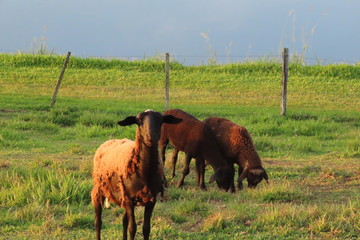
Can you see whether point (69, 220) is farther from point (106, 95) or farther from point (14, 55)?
point (14, 55)

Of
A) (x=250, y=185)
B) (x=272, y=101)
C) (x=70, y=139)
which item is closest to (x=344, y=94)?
(x=272, y=101)

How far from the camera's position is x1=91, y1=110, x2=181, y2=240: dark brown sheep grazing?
5602 millimetres

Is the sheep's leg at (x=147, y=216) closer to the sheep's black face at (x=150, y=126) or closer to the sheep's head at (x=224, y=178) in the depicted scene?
the sheep's black face at (x=150, y=126)

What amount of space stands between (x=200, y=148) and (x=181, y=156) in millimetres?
2062

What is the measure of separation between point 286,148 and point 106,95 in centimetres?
1109

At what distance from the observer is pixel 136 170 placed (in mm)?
5867

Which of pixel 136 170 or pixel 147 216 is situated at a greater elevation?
pixel 136 170

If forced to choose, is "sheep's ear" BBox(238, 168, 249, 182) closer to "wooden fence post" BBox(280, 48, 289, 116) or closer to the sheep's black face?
the sheep's black face

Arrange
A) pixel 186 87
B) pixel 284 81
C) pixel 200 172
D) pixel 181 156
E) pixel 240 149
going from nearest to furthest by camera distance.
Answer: pixel 200 172
pixel 240 149
pixel 181 156
pixel 284 81
pixel 186 87

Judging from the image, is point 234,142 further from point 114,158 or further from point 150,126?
point 150,126

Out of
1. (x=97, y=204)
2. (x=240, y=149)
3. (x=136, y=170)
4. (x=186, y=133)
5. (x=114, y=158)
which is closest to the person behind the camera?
(x=136, y=170)

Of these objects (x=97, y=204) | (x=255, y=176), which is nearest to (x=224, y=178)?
(x=255, y=176)

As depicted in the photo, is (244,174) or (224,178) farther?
(244,174)

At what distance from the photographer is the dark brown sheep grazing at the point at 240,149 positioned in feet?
30.5
